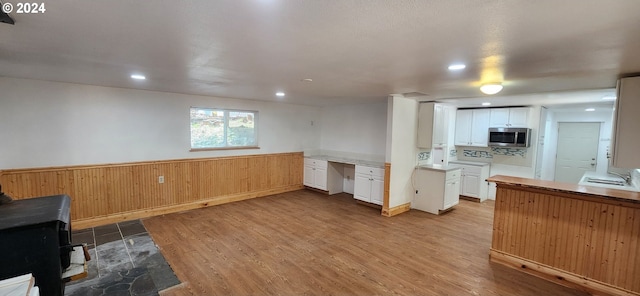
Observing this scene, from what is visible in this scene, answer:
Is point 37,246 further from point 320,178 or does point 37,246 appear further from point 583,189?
point 320,178

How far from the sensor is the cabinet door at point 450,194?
195 inches

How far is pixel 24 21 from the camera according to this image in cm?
162

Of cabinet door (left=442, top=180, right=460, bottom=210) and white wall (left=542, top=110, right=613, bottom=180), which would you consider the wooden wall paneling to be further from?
white wall (left=542, top=110, right=613, bottom=180)

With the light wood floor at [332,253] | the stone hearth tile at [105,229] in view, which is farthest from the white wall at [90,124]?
the light wood floor at [332,253]

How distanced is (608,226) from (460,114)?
13.7 feet

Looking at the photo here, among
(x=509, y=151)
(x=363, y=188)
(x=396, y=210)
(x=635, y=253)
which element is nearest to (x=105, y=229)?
(x=363, y=188)

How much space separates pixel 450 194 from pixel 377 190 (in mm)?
1335

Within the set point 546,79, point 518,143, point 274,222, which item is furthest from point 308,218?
point 518,143

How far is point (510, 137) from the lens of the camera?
18.2 feet

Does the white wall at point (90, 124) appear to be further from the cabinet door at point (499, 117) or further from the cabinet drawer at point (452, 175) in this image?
the cabinet door at point (499, 117)

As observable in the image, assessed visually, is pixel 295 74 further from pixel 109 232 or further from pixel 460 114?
pixel 460 114

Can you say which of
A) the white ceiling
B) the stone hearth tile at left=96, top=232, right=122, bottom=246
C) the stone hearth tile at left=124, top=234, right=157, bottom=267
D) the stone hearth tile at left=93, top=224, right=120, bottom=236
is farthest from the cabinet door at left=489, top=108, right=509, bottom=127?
the stone hearth tile at left=93, top=224, right=120, bottom=236

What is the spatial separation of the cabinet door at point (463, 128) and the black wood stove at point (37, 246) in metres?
6.90

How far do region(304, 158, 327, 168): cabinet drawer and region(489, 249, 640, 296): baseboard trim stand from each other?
12.0 feet
